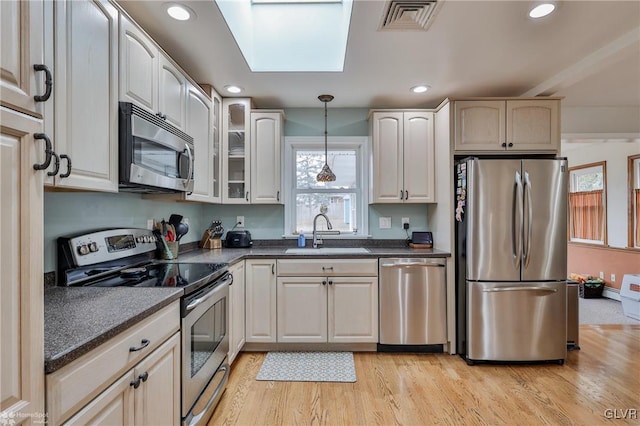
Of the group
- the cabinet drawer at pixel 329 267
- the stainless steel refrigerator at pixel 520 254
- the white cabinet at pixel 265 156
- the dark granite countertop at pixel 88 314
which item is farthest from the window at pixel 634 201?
the dark granite countertop at pixel 88 314

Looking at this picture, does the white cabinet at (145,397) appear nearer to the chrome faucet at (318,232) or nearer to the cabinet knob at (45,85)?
the cabinet knob at (45,85)

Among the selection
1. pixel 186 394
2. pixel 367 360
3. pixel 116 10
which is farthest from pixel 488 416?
pixel 116 10

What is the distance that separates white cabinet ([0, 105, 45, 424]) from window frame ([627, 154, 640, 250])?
261 inches

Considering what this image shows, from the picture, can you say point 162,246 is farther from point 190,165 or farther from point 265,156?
point 265,156

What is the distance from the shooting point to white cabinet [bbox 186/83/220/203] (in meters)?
2.41

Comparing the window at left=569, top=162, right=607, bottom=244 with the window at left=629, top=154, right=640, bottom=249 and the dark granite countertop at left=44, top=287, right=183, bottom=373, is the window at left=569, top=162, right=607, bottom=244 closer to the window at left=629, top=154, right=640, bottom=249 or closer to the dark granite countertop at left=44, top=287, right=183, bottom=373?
the window at left=629, top=154, right=640, bottom=249

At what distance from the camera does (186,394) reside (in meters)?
1.55

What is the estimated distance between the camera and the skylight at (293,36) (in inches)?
90.7

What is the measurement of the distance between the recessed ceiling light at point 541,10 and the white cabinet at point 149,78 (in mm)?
2214

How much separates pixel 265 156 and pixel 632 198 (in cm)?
548

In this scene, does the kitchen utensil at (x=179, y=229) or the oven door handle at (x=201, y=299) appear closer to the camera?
the oven door handle at (x=201, y=299)

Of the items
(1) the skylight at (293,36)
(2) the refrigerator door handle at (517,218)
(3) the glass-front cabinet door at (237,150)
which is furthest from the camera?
(3) the glass-front cabinet door at (237,150)

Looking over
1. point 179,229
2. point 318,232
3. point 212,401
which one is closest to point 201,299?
point 212,401

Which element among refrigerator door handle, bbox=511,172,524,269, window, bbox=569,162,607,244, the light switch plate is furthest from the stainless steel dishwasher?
window, bbox=569,162,607,244
